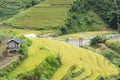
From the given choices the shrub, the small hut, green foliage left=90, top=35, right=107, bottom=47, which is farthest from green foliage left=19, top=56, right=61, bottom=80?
green foliage left=90, top=35, right=107, bottom=47

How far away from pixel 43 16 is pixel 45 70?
1281 inches

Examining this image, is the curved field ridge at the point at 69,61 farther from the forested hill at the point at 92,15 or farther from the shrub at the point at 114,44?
the forested hill at the point at 92,15

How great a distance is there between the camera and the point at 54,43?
29.2 m

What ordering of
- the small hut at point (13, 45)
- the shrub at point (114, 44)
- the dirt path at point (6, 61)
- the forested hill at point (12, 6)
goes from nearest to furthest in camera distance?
1. the dirt path at point (6, 61)
2. the small hut at point (13, 45)
3. the shrub at point (114, 44)
4. the forested hill at point (12, 6)

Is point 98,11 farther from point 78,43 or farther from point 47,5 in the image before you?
point 78,43

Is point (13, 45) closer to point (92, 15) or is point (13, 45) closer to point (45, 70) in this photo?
point (45, 70)

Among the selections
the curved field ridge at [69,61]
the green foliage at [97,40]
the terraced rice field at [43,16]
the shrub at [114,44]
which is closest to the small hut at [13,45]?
the curved field ridge at [69,61]

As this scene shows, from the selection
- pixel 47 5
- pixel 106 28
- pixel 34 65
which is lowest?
pixel 106 28

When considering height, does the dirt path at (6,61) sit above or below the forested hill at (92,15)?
above

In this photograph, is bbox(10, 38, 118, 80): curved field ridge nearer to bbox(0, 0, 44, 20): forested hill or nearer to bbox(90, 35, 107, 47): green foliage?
bbox(90, 35, 107, 47): green foliage

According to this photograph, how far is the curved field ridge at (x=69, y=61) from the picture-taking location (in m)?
21.7

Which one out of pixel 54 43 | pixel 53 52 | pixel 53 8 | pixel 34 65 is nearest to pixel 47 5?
pixel 53 8

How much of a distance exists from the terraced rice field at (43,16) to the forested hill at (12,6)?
28.7 ft

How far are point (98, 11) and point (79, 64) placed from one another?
3494 cm
